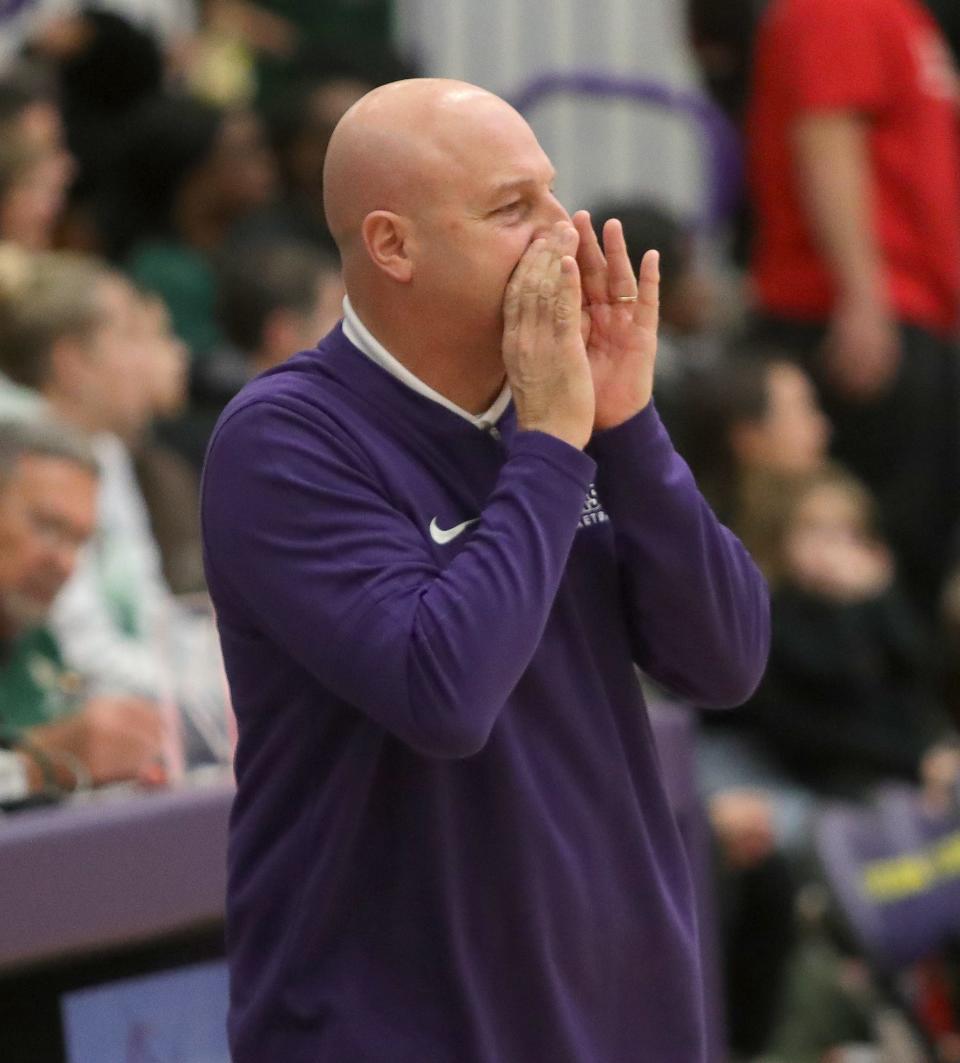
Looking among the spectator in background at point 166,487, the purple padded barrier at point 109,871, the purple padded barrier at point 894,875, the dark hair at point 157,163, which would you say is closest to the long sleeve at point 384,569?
the purple padded barrier at point 109,871

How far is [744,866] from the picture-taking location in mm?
3912

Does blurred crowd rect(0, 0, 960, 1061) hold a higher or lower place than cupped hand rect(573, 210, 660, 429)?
lower

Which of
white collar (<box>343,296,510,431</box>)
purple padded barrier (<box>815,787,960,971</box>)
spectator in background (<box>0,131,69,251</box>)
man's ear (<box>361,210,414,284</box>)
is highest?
man's ear (<box>361,210,414,284</box>)

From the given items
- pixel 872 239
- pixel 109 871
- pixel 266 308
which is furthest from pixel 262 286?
pixel 109 871

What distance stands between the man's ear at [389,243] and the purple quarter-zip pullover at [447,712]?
9cm

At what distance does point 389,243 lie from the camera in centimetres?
165

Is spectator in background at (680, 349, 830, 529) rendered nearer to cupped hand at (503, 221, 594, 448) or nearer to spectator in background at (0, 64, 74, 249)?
spectator in background at (0, 64, 74, 249)

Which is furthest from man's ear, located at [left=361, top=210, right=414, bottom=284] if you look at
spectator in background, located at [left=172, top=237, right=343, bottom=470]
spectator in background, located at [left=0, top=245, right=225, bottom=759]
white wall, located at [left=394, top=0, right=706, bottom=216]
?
white wall, located at [left=394, top=0, right=706, bottom=216]

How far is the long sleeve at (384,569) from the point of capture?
153 centimetres

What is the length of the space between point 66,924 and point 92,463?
0.90 m

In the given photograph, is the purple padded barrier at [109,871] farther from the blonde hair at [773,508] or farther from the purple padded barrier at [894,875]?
the blonde hair at [773,508]

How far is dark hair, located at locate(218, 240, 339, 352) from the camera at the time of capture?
4.62 m

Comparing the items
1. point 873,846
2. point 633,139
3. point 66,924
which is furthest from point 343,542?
point 633,139

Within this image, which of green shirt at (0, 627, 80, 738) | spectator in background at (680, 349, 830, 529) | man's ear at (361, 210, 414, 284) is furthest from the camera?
spectator in background at (680, 349, 830, 529)
